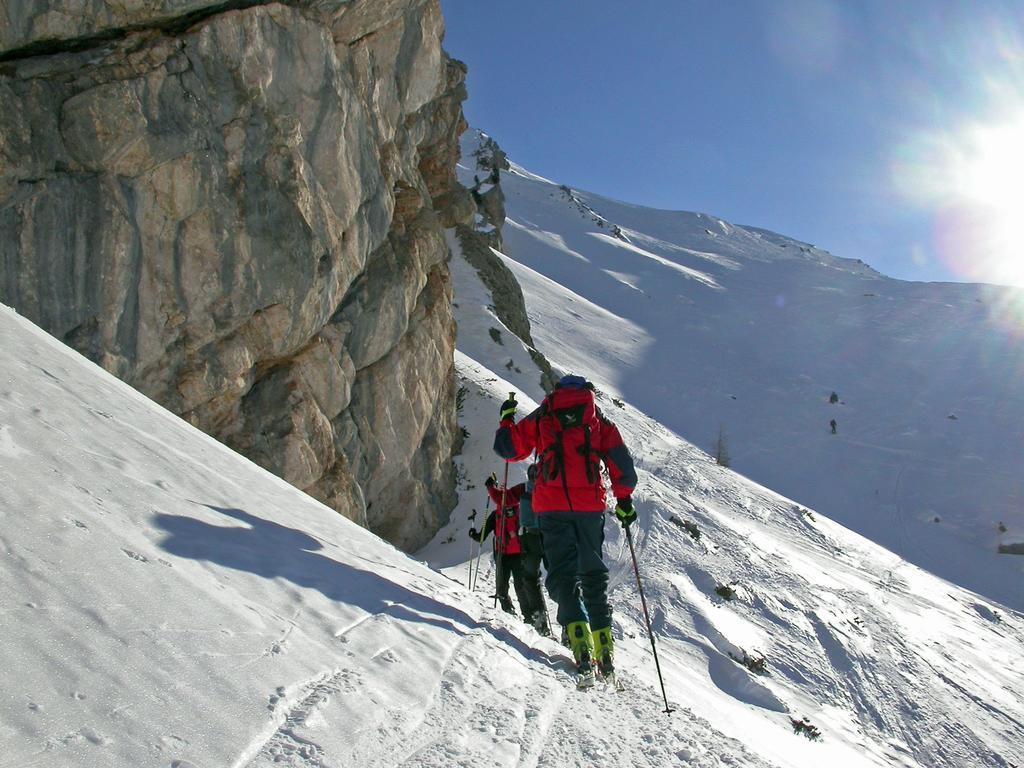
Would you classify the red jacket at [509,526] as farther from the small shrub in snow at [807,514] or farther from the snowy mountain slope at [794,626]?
the small shrub in snow at [807,514]

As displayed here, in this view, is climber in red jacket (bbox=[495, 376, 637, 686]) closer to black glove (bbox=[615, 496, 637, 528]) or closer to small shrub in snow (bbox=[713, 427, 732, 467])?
black glove (bbox=[615, 496, 637, 528])

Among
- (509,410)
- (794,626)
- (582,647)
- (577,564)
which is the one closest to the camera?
(582,647)

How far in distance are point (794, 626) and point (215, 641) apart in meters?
14.1

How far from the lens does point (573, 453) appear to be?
17.8 feet

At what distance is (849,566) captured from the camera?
68.5 ft

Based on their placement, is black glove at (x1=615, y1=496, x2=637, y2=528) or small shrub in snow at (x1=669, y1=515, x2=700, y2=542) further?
small shrub in snow at (x1=669, y1=515, x2=700, y2=542)

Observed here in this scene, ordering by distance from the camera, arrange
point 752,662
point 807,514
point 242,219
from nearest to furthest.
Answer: point 242,219
point 752,662
point 807,514

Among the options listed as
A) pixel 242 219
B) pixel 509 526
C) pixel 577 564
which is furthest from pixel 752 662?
pixel 242 219

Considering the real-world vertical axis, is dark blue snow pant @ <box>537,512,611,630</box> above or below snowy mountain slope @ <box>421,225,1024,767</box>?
above

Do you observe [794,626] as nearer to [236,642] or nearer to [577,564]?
[577,564]

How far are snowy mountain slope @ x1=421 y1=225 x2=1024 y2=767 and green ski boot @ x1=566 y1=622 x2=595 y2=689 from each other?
1658mm

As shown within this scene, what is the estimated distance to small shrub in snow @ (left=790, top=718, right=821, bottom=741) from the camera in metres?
9.39

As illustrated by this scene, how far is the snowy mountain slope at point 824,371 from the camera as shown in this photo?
29344mm

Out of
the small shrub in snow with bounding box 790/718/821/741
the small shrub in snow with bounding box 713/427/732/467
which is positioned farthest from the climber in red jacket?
the small shrub in snow with bounding box 713/427/732/467
